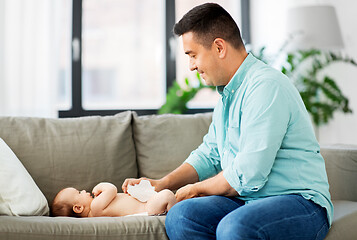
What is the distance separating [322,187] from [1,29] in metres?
2.66

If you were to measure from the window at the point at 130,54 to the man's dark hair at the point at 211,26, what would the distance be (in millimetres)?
2423

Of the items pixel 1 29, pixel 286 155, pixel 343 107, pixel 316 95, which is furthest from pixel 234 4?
pixel 286 155

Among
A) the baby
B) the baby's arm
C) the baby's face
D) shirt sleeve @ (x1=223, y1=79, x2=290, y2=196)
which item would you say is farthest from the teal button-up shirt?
the baby's face

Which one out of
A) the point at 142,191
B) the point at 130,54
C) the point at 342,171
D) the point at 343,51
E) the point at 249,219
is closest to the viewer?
the point at 249,219

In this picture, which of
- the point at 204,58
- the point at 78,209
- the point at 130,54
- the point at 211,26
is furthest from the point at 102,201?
the point at 130,54

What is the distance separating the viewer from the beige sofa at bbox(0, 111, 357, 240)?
6.82 feet

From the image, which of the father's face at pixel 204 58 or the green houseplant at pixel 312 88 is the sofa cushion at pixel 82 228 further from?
the green houseplant at pixel 312 88

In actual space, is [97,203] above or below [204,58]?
below

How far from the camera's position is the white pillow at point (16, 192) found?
174 cm

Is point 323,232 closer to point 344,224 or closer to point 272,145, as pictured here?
point 344,224

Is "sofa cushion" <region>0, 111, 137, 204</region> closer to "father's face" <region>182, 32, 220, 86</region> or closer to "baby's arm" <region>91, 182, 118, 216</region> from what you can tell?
"baby's arm" <region>91, 182, 118, 216</region>

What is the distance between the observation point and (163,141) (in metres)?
2.34

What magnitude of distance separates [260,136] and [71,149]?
1077 millimetres

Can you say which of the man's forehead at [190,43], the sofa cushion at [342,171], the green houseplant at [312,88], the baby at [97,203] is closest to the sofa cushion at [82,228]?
the baby at [97,203]
